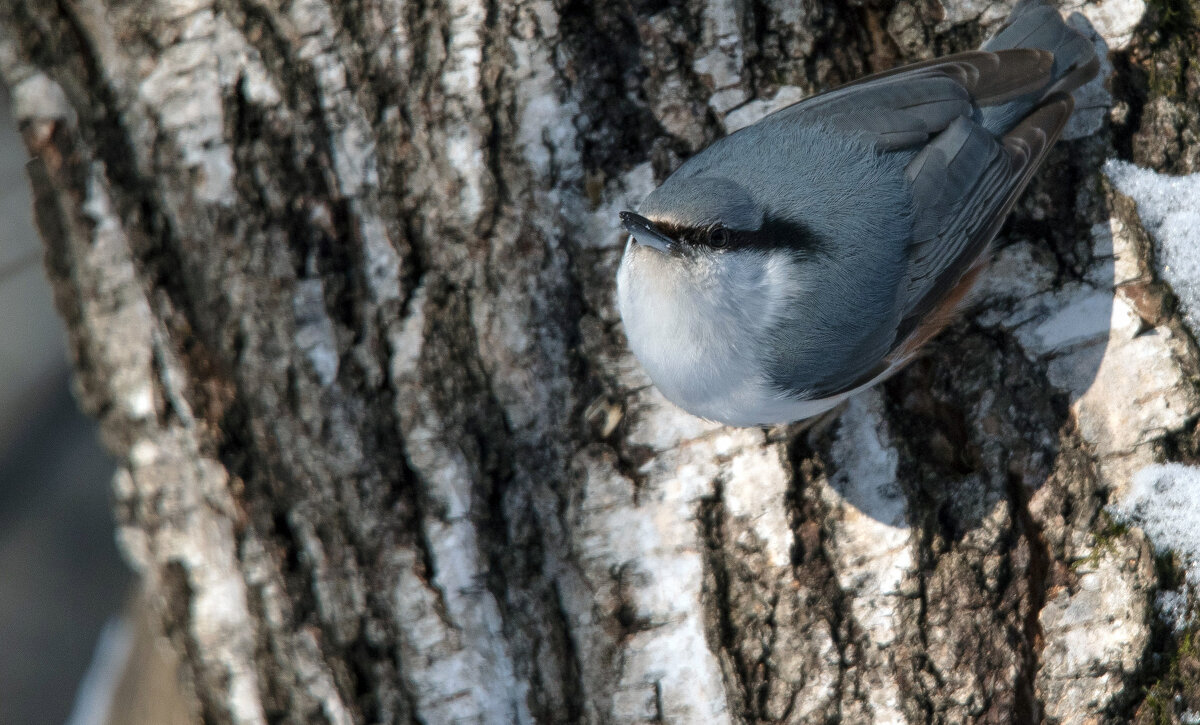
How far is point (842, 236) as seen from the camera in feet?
6.13

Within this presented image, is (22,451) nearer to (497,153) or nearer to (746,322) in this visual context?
(497,153)

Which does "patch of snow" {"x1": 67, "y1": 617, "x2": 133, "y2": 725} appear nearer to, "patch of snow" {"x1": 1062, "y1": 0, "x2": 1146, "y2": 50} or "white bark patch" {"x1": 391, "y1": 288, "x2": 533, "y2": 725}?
"white bark patch" {"x1": 391, "y1": 288, "x2": 533, "y2": 725}

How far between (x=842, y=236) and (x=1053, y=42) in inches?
24.4

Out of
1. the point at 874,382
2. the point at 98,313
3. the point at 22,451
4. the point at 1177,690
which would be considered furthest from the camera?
the point at 22,451

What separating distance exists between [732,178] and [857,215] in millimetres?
297

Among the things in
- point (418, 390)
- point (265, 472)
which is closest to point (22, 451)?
point (265, 472)

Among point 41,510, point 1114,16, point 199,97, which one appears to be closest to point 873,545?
point 1114,16

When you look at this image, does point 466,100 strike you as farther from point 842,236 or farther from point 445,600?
point 445,600

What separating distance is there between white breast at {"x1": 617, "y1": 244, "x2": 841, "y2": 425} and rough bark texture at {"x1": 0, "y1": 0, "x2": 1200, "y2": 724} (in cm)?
12

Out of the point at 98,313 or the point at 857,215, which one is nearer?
the point at 857,215

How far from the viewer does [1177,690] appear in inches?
67.4

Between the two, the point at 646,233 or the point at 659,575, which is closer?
the point at 646,233

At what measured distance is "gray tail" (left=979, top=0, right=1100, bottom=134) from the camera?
190cm

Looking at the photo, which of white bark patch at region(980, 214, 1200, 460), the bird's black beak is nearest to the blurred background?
the bird's black beak
